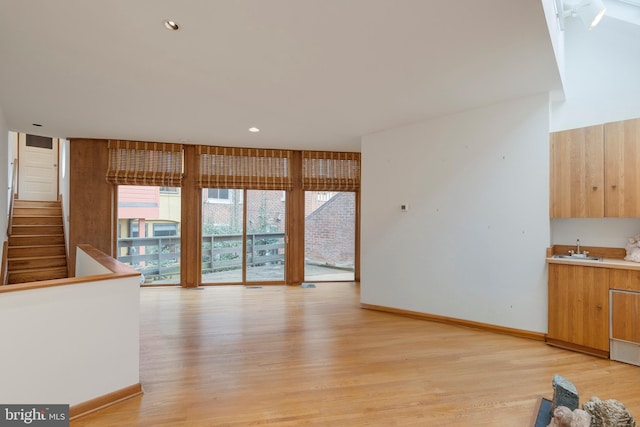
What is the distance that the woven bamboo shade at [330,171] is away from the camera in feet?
22.2

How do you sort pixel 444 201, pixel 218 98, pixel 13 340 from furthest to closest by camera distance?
1. pixel 444 201
2. pixel 218 98
3. pixel 13 340

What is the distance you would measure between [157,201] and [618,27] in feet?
23.7

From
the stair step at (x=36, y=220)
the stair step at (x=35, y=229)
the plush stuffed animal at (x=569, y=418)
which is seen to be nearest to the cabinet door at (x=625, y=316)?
the plush stuffed animal at (x=569, y=418)

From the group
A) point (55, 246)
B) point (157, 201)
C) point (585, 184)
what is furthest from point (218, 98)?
point (55, 246)

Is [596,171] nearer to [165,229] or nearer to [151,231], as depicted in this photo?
[165,229]

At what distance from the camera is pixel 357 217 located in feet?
23.4

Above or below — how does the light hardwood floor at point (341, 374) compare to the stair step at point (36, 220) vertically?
below

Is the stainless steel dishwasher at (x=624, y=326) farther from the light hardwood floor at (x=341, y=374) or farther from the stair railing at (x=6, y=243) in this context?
the stair railing at (x=6, y=243)

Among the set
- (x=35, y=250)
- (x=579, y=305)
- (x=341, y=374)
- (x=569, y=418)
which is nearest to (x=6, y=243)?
(x=35, y=250)

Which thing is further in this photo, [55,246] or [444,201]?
[55,246]

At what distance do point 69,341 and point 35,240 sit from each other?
5.74m

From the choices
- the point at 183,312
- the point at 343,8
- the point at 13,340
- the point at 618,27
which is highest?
the point at 618,27

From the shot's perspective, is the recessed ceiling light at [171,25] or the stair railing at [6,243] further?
the stair railing at [6,243]

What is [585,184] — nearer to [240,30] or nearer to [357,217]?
[240,30]
